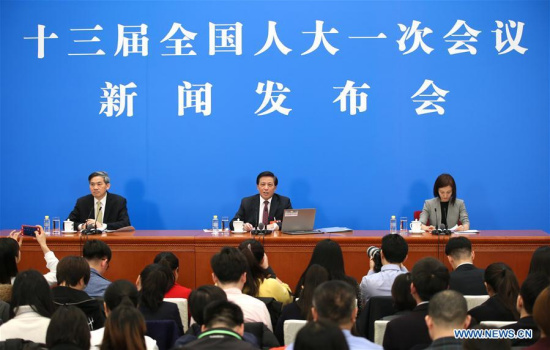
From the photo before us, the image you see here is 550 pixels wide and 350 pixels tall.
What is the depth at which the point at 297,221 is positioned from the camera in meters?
5.59

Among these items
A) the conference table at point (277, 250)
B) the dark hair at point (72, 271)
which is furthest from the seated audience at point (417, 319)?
the conference table at point (277, 250)

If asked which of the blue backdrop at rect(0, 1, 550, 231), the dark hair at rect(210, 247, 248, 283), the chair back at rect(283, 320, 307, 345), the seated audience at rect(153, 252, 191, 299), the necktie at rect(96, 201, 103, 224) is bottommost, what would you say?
the chair back at rect(283, 320, 307, 345)

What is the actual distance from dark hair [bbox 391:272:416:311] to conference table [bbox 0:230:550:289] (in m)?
1.97

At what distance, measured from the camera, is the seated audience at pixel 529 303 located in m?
2.86

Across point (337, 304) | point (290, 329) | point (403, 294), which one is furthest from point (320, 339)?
point (403, 294)

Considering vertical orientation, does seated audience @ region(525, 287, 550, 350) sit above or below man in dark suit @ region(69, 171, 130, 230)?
below

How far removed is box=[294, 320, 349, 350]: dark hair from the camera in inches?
78.5

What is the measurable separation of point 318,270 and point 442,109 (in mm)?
3818

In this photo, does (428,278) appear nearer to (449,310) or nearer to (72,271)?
(449,310)

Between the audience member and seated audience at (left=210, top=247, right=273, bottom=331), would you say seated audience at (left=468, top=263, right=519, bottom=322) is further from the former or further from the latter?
the audience member

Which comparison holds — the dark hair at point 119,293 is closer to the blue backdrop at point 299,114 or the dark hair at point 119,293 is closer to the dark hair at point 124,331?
the dark hair at point 124,331

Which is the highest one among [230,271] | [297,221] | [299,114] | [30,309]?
[299,114]

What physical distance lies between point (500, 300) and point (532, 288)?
1.43 ft

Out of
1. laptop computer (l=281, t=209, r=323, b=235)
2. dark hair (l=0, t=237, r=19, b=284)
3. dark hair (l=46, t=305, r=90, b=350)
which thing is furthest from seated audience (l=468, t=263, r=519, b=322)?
dark hair (l=0, t=237, r=19, b=284)
